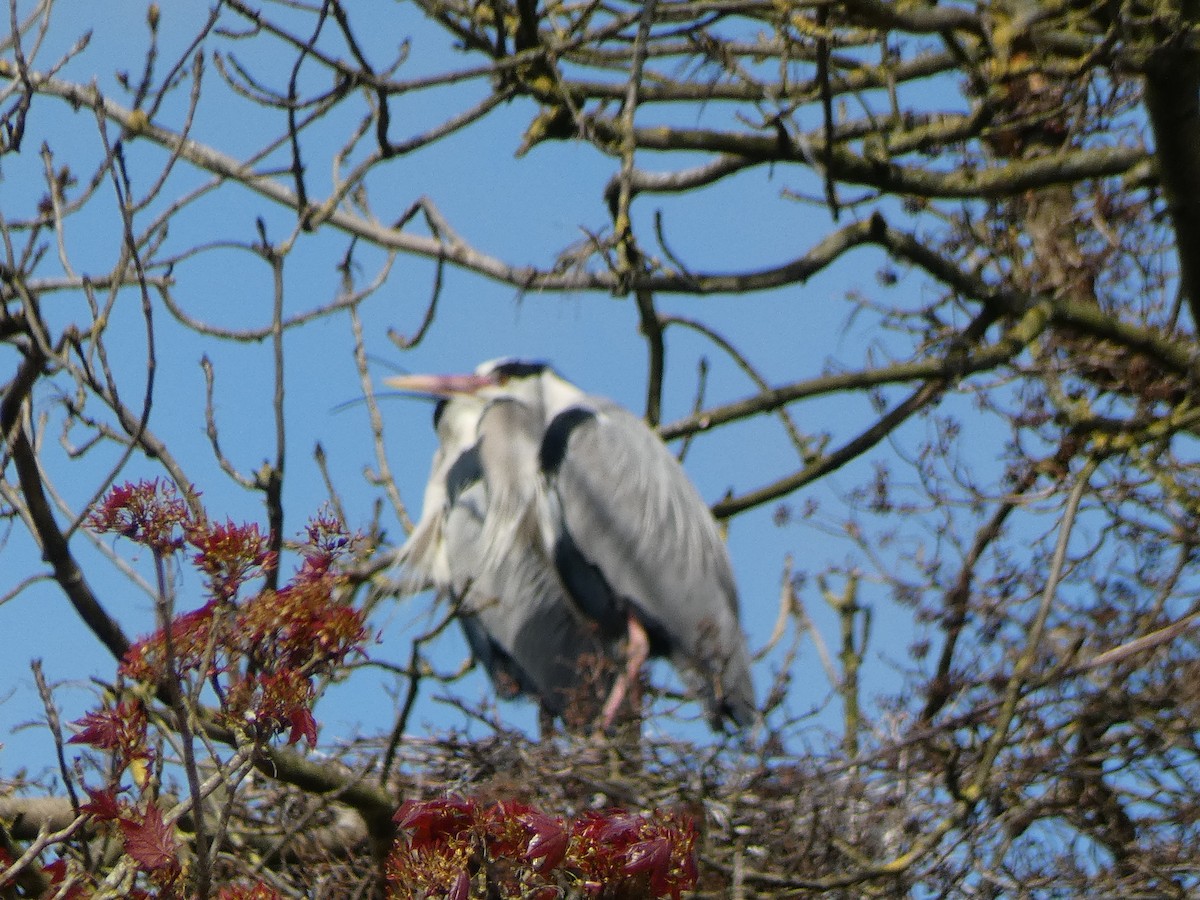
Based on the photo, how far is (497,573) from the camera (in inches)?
172

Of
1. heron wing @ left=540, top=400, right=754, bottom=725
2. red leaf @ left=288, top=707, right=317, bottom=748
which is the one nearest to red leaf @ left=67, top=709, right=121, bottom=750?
red leaf @ left=288, top=707, right=317, bottom=748

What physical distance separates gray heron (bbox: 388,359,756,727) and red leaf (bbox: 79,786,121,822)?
117 inches

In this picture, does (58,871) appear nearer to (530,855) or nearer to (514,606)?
(530,855)

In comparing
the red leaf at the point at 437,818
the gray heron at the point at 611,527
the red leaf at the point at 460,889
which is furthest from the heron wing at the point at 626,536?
the red leaf at the point at 460,889

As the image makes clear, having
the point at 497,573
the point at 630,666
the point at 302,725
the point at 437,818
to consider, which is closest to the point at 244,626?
the point at 302,725

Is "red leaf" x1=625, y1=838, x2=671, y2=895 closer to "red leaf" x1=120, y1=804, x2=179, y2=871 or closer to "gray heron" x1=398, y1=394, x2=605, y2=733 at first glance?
"red leaf" x1=120, y1=804, x2=179, y2=871

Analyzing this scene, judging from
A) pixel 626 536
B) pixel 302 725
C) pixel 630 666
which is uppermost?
pixel 626 536

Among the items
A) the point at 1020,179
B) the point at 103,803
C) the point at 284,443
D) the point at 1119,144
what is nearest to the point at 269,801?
the point at 284,443

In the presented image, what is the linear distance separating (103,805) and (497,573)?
3.08m

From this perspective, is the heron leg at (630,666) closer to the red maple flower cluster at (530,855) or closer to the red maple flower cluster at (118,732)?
the red maple flower cluster at (530,855)

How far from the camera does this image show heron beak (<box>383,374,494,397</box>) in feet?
14.7

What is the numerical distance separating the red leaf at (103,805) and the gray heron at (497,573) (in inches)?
117

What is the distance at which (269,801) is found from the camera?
8.34 feet

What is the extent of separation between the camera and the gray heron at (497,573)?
437 centimetres
